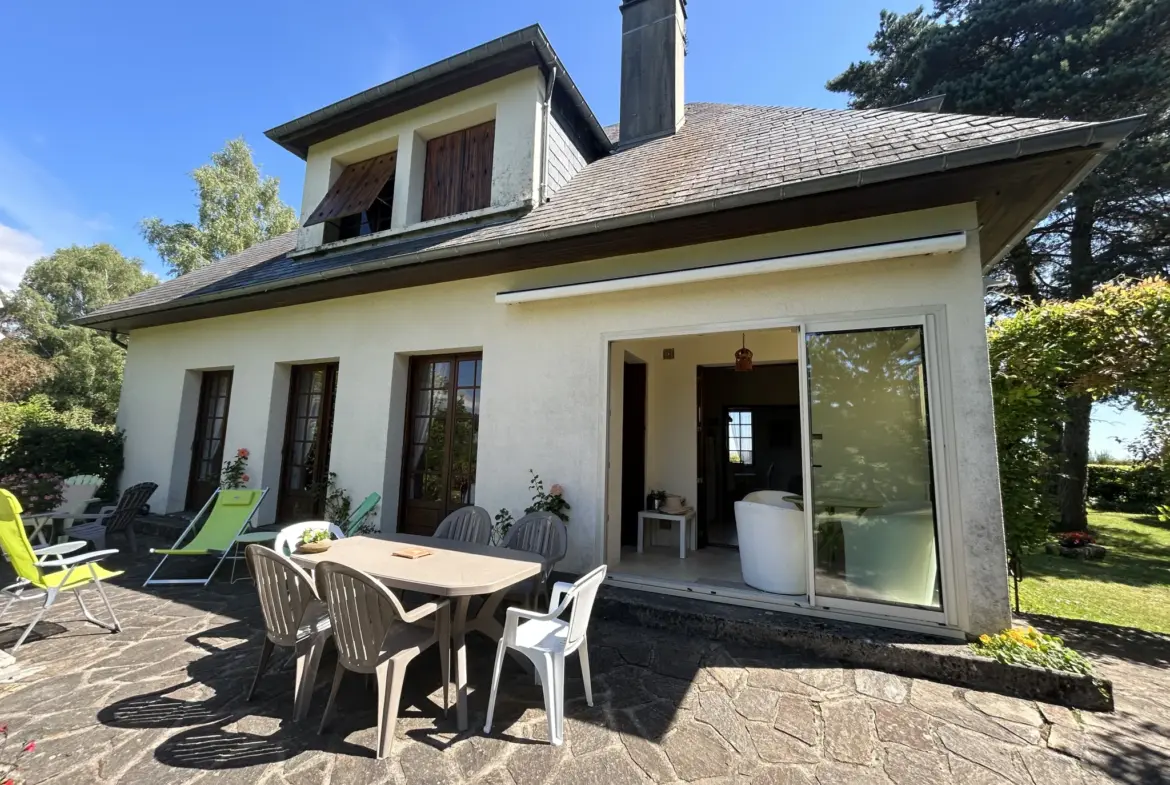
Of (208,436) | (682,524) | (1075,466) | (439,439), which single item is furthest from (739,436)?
(208,436)

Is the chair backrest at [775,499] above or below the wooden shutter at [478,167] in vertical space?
below

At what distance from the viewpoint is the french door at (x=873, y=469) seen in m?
3.92

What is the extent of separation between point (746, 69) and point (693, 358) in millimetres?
7572

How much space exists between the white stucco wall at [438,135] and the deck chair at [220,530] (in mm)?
4342

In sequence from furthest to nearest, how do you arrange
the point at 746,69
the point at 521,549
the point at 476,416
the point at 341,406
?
the point at 746,69 < the point at 341,406 < the point at 476,416 < the point at 521,549

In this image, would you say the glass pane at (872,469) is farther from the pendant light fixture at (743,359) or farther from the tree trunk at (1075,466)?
the tree trunk at (1075,466)

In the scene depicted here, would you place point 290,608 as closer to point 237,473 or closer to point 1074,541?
point 237,473

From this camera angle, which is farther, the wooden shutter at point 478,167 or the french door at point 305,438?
the french door at point 305,438

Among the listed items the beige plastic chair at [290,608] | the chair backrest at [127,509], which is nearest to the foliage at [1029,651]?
the beige plastic chair at [290,608]

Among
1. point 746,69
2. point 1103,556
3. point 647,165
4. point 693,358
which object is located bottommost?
point 1103,556

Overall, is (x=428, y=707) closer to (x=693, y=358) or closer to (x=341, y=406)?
(x=341, y=406)

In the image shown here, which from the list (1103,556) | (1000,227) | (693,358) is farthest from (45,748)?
(1103,556)

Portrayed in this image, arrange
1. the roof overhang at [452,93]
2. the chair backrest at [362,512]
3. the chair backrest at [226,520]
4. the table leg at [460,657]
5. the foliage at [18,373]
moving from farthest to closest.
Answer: the foliage at [18,373], the roof overhang at [452,93], the chair backrest at [362,512], the chair backrest at [226,520], the table leg at [460,657]

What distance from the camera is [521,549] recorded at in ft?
→ 14.5
